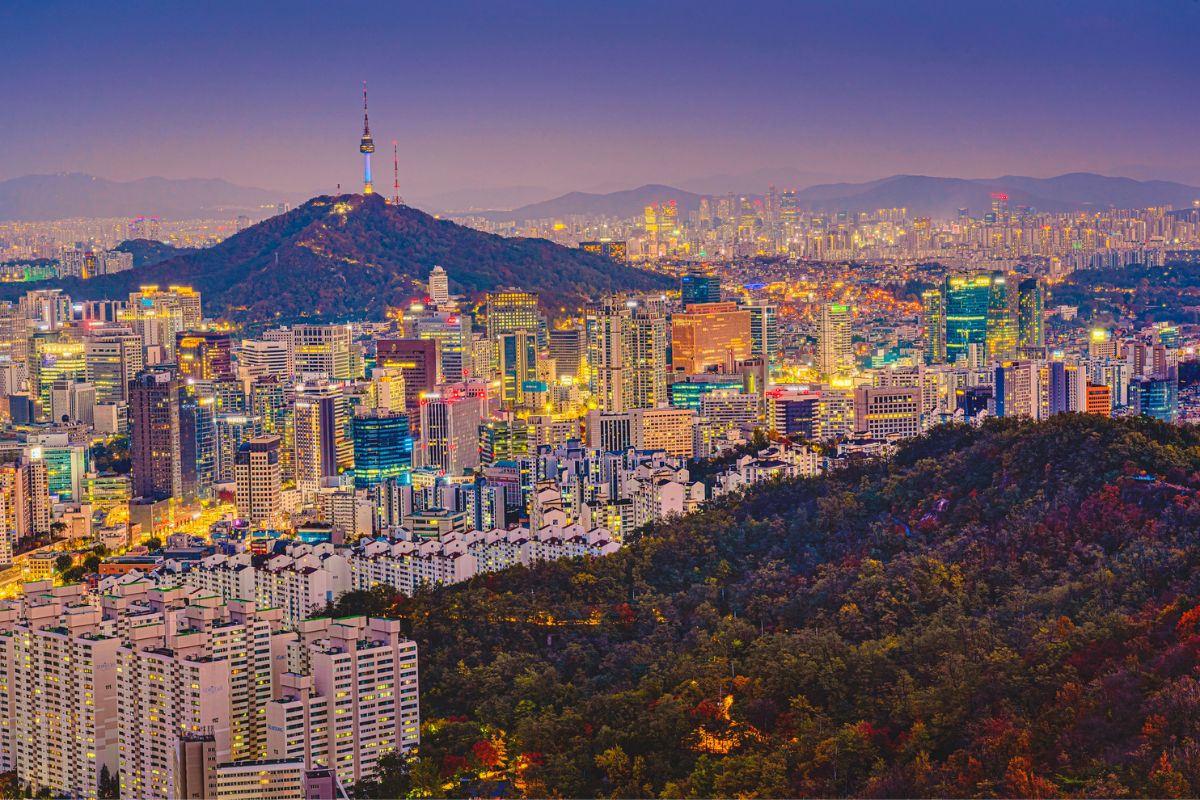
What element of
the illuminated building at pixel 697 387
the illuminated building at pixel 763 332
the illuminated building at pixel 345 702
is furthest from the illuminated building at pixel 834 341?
the illuminated building at pixel 345 702

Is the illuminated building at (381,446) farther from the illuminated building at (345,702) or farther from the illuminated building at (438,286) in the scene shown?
the illuminated building at (438,286)

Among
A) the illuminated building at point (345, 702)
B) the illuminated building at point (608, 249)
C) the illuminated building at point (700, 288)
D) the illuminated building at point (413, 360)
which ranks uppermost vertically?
the illuminated building at point (608, 249)

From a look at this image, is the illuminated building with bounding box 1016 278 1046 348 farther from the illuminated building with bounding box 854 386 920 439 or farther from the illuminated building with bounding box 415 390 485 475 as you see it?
the illuminated building with bounding box 415 390 485 475

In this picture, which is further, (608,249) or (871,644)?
(608,249)

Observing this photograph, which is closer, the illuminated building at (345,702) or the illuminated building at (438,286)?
the illuminated building at (345,702)

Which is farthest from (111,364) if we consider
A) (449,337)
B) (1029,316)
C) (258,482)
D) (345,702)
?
(345,702)

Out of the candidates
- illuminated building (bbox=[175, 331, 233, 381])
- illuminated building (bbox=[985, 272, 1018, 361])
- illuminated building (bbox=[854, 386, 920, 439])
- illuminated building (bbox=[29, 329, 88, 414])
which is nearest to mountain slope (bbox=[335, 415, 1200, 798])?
illuminated building (bbox=[854, 386, 920, 439])

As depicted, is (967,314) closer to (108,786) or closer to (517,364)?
(517,364)
